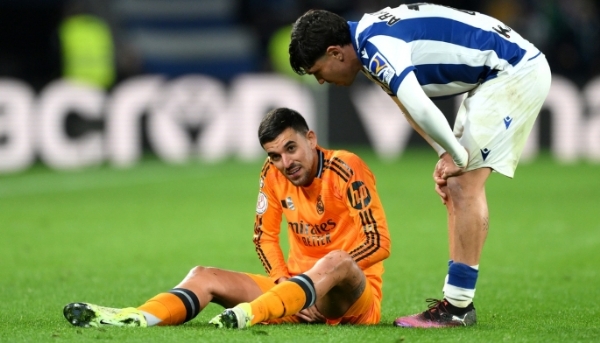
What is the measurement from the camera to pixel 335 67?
4930 mm

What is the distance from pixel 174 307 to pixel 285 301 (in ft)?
1.71

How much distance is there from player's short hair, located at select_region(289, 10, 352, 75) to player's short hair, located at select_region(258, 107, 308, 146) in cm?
26

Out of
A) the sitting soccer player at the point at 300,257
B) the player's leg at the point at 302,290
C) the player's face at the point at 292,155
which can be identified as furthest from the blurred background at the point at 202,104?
the player's leg at the point at 302,290

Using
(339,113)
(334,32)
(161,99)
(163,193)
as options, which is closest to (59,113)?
(161,99)

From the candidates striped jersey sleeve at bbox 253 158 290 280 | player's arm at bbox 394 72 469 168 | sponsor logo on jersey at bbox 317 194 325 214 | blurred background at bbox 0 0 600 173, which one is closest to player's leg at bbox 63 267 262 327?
striped jersey sleeve at bbox 253 158 290 280

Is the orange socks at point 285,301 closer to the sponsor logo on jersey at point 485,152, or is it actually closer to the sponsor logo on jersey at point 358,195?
the sponsor logo on jersey at point 358,195

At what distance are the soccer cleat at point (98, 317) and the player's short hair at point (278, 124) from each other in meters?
1.00

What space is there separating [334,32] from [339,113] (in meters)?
12.1

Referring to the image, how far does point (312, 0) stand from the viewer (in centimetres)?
2150

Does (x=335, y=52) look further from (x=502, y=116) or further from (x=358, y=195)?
(x=502, y=116)

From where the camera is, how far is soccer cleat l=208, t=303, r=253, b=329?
4656 mm

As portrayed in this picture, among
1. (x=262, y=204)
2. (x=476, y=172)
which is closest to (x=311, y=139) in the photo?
(x=262, y=204)

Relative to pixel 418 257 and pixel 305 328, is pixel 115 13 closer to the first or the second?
pixel 418 257

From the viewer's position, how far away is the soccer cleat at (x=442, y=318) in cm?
502
